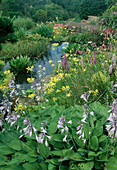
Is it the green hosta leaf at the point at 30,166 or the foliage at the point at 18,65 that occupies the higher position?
the foliage at the point at 18,65

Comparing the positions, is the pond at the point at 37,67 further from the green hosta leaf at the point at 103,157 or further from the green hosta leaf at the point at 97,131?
the green hosta leaf at the point at 103,157

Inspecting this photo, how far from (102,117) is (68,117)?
51cm

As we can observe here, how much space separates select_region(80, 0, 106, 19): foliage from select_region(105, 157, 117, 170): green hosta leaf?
27810mm

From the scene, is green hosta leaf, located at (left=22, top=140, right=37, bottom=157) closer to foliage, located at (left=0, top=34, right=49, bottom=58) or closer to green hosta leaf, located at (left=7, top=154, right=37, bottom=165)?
green hosta leaf, located at (left=7, top=154, right=37, bottom=165)

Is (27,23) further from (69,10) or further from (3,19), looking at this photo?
(69,10)

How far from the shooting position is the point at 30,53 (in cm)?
801

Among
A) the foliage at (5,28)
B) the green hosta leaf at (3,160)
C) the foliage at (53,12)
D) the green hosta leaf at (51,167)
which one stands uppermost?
the foliage at (53,12)

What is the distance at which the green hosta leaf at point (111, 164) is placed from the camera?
163 cm

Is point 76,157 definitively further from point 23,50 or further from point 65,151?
point 23,50

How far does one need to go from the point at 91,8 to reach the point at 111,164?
29.2 metres

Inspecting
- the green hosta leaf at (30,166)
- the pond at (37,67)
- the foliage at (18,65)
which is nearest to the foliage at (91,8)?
the pond at (37,67)

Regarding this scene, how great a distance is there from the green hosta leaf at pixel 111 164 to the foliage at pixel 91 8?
27.8 meters

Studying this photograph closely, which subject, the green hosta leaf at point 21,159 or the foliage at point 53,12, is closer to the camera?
the green hosta leaf at point 21,159

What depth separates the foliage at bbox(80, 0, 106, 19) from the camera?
26.5 meters
